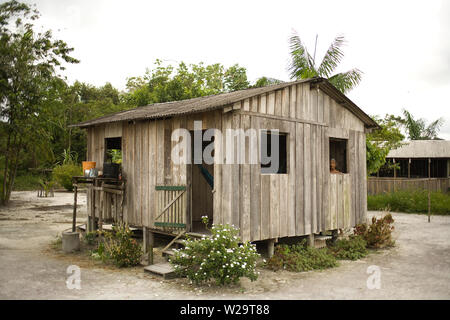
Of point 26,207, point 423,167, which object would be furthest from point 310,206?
point 423,167

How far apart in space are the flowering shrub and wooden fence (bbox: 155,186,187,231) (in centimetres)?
168

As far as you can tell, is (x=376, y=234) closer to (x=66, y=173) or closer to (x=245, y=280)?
(x=245, y=280)

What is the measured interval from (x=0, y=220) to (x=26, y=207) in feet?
14.8

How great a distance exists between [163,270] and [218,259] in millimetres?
1463

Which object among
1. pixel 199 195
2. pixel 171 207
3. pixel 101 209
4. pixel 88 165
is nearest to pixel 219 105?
pixel 171 207

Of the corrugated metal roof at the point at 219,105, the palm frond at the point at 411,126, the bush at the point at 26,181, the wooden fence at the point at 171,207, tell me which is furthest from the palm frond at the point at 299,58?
the bush at the point at 26,181

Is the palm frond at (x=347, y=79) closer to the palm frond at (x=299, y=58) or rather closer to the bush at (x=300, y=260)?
the palm frond at (x=299, y=58)

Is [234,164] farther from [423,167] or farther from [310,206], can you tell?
[423,167]

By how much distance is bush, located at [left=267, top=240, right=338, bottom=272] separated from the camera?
8.70m

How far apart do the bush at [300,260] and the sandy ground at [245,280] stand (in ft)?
Result: 0.75

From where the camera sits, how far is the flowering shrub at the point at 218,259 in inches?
282
